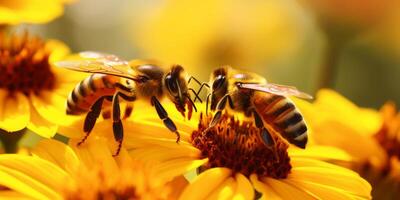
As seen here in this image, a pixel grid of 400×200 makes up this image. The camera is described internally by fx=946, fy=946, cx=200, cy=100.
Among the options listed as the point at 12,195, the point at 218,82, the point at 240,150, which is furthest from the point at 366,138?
the point at 12,195

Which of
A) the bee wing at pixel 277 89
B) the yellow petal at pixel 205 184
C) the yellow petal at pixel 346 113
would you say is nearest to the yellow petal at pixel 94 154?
the yellow petal at pixel 205 184

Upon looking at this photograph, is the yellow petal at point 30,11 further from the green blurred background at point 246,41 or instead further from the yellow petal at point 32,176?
the green blurred background at point 246,41

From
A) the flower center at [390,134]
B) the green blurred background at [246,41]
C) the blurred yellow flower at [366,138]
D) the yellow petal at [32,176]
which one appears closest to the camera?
the yellow petal at [32,176]

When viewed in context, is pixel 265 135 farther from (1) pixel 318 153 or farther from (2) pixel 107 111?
(2) pixel 107 111

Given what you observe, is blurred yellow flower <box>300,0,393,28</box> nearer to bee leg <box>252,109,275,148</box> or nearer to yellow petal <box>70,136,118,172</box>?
bee leg <box>252,109,275,148</box>

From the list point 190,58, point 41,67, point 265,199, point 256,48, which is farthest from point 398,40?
point 265,199

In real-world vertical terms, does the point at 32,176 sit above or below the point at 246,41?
above
